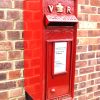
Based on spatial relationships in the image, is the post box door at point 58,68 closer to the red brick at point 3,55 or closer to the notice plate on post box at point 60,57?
the notice plate on post box at point 60,57

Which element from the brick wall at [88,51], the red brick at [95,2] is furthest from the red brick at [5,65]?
the red brick at [95,2]

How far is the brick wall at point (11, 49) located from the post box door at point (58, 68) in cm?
37

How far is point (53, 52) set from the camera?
1.82 m

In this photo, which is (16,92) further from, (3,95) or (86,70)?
(86,70)

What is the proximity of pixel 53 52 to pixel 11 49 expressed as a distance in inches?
16.3

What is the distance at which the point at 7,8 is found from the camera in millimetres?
1945

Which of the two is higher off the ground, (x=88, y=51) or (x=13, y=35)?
(x=13, y=35)

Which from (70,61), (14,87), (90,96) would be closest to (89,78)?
(90,96)

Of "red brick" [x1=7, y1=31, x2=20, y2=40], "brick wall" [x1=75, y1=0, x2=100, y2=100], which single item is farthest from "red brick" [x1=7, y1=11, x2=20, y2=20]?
"brick wall" [x1=75, y1=0, x2=100, y2=100]

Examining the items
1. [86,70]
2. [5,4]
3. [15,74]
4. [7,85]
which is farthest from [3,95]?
[86,70]

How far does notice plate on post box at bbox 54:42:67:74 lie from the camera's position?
1847mm

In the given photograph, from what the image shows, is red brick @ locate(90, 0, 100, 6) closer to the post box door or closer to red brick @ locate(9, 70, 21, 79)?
the post box door

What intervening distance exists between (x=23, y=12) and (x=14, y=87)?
682 mm

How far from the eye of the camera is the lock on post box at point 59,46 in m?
1.76
